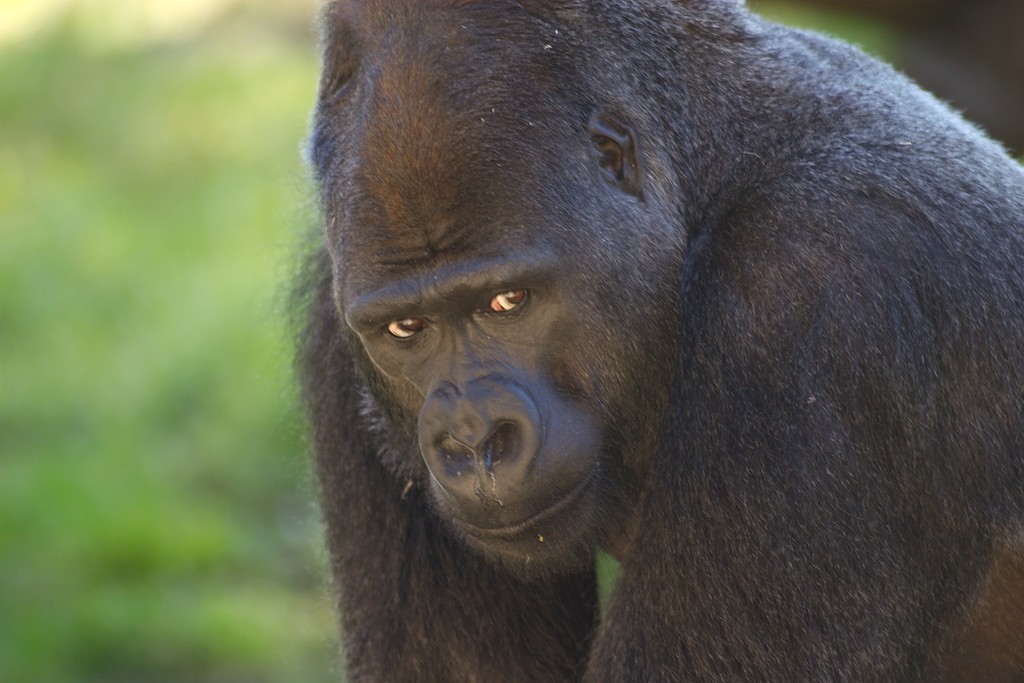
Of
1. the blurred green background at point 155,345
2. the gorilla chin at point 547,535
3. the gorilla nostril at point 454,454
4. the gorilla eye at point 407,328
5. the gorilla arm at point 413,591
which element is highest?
the gorilla eye at point 407,328

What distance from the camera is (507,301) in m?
4.03

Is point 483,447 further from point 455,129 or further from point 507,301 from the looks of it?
point 455,129

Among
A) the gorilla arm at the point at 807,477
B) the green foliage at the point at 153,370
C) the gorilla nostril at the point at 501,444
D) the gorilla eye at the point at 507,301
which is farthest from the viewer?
the green foliage at the point at 153,370

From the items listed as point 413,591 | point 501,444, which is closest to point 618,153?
point 501,444

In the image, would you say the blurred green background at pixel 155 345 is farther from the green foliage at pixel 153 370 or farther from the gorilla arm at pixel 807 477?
the gorilla arm at pixel 807 477

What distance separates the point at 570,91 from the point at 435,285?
653 mm

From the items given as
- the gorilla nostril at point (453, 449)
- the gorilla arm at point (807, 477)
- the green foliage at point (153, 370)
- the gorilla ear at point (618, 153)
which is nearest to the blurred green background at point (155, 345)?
the green foliage at point (153, 370)

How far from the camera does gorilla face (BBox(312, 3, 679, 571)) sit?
3.95 m

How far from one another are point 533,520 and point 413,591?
2.37ft

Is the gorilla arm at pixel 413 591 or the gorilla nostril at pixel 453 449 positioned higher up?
the gorilla nostril at pixel 453 449

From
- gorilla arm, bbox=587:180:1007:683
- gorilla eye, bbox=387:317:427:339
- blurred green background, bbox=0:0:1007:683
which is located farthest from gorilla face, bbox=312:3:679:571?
blurred green background, bbox=0:0:1007:683

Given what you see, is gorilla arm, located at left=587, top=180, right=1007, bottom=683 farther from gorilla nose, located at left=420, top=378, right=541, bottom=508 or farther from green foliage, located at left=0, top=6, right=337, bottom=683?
green foliage, located at left=0, top=6, right=337, bottom=683

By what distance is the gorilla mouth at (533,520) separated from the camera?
404 cm

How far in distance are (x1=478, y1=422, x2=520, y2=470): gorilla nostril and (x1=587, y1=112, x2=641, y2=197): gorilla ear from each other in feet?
2.53
